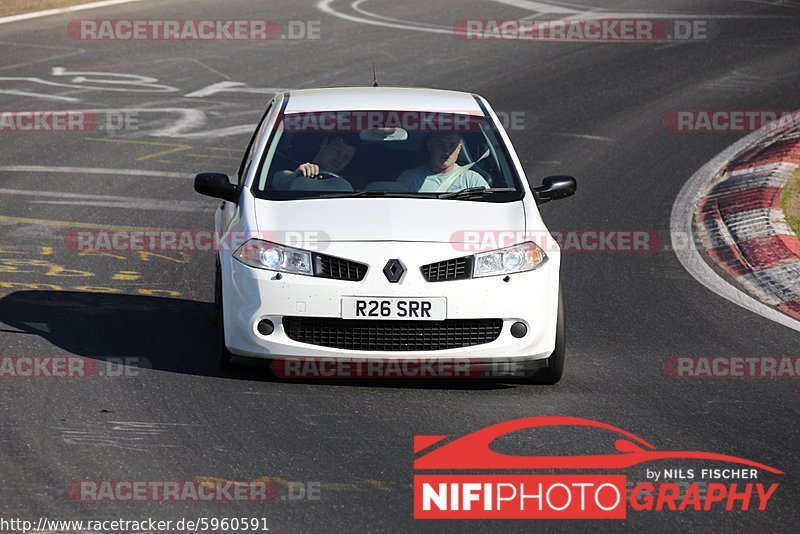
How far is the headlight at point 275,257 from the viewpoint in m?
7.72

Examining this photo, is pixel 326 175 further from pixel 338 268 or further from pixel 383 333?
pixel 383 333

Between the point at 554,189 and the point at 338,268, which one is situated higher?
the point at 554,189

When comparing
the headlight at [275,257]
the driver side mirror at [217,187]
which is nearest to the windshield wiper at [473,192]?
the headlight at [275,257]

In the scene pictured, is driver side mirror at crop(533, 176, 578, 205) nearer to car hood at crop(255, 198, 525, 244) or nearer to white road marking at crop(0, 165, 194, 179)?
car hood at crop(255, 198, 525, 244)

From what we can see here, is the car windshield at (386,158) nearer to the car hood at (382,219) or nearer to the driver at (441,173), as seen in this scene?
the driver at (441,173)

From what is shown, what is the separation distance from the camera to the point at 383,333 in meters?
7.70

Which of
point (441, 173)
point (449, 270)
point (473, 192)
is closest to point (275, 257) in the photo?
point (449, 270)

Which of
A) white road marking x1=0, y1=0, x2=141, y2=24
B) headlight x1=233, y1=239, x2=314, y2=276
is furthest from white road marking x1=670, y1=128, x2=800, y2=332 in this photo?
white road marking x1=0, y1=0, x2=141, y2=24

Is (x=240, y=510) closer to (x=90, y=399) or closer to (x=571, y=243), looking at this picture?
(x=90, y=399)

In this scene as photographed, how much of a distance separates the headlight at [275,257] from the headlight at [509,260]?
0.95 m

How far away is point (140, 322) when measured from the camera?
9344mm

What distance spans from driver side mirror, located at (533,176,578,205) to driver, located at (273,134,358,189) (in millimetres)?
1207

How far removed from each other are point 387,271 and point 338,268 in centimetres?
28

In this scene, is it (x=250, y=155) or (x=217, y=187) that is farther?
(x=250, y=155)
